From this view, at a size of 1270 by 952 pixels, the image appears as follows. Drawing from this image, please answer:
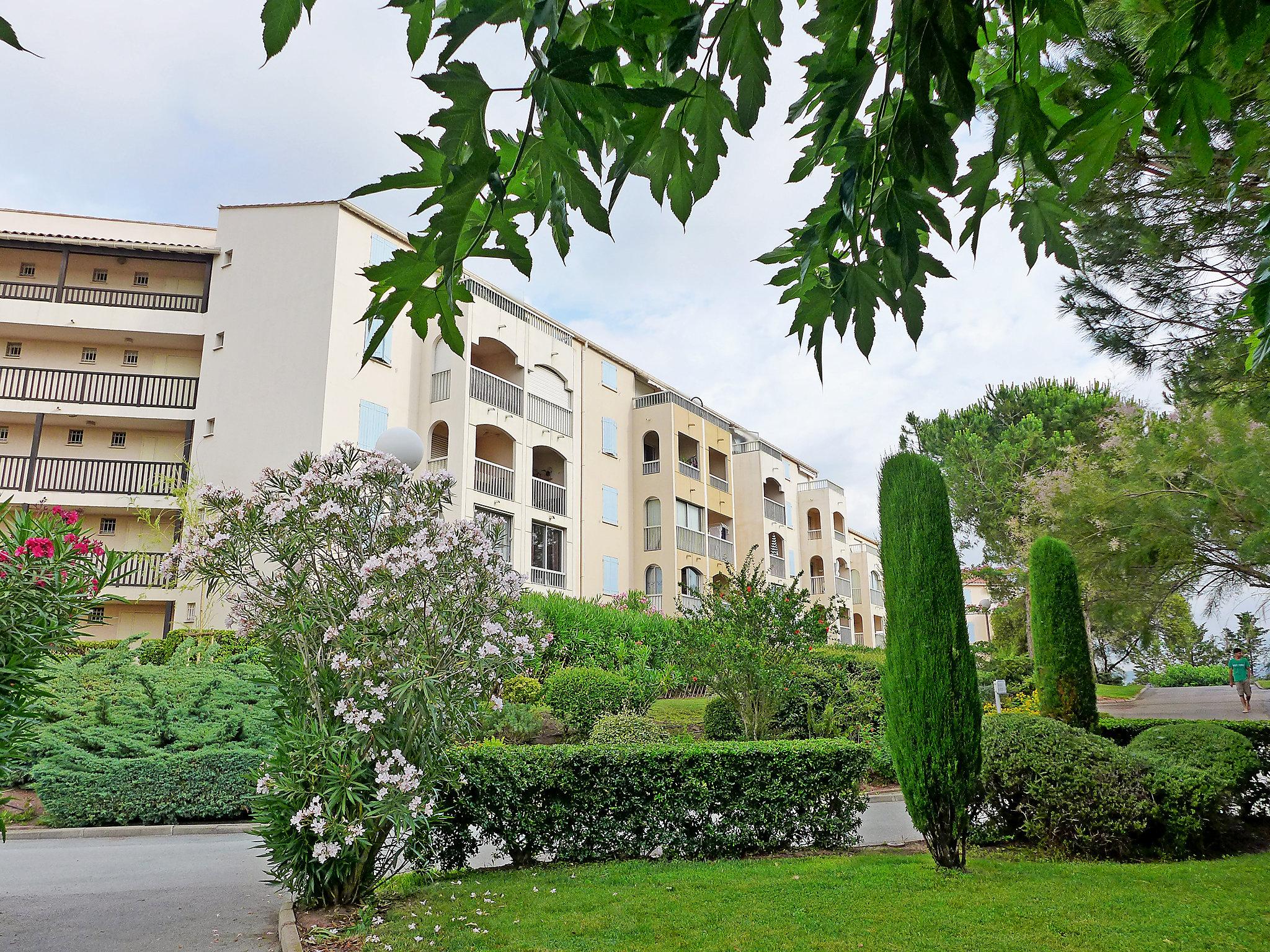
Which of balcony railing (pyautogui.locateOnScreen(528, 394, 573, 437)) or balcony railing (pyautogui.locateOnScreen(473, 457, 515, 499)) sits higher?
balcony railing (pyautogui.locateOnScreen(528, 394, 573, 437))

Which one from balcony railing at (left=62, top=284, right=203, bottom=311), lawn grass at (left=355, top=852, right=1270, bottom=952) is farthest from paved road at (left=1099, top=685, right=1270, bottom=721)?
balcony railing at (left=62, top=284, right=203, bottom=311)

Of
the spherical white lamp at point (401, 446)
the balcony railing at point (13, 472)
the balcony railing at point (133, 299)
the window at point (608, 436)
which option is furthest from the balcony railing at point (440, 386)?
the spherical white lamp at point (401, 446)

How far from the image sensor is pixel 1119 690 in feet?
111

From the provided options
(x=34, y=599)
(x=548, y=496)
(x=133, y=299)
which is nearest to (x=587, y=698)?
(x=548, y=496)

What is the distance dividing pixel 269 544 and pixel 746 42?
18.8 ft

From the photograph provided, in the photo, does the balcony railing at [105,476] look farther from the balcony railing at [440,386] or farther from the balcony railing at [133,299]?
the balcony railing at [440,386]

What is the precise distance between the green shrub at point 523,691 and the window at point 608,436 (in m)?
13.5

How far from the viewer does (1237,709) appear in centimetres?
2277

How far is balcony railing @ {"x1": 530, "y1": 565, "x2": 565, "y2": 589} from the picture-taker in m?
25.1

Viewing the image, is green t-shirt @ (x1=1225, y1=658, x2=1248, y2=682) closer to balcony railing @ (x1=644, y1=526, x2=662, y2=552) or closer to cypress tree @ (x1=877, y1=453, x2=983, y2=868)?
balcony railing @ (x1=644, y1=526, x2=662, y2=552)

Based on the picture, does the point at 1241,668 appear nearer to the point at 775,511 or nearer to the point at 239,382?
the point at 775,511

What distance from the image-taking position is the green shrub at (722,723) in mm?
13781

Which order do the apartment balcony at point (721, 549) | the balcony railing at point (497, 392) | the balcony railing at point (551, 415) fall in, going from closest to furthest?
the balcony railing at point (497, 392), the balcony railing at point (551, 415), the apartment balcony at point (721, 549)

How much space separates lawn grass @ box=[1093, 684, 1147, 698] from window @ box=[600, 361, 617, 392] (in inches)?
790
